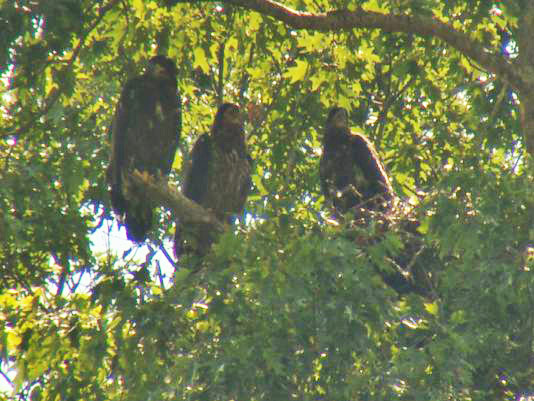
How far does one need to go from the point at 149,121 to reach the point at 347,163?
1.80 metres

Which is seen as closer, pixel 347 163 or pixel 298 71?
pixel 298 71

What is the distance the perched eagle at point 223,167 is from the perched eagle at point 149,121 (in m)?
0.27

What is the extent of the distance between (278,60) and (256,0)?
2105 millimetres

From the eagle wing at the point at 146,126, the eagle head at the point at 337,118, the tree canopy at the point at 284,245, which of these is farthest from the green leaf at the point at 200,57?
the eagle head at the point at 337,118

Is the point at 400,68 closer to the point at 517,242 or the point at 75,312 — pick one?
the point at 517,242

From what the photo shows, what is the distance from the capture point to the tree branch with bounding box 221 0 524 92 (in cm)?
546

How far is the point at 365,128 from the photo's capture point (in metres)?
9.02

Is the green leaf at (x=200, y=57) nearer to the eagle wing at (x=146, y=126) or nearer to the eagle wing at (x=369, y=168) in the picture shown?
the eagle wing at (x=146, y=126)

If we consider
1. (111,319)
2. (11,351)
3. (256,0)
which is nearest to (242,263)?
(111,319)

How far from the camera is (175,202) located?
6234 mm

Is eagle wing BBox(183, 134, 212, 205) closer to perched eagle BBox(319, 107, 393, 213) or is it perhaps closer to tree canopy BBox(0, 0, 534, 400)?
tree canopy BBox(0, 0, 534, 400)

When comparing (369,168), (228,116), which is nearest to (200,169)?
(228,116)

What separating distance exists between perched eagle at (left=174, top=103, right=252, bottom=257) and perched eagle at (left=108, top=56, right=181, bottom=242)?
274mm

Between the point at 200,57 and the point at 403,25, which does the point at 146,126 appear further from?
the point at 403,25
